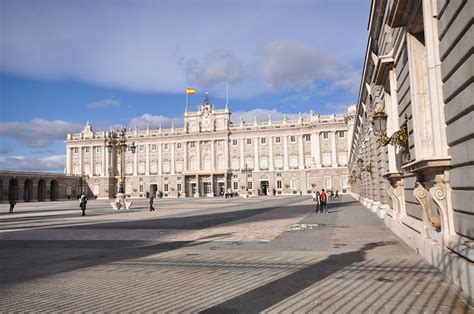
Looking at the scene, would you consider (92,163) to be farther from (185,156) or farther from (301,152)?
(301,152)

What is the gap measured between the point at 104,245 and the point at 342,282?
7.85 meters

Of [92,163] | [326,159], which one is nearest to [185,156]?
[92,163]

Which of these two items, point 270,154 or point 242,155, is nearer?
point 270,154

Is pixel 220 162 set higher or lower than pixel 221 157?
lower

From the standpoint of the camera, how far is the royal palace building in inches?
3071

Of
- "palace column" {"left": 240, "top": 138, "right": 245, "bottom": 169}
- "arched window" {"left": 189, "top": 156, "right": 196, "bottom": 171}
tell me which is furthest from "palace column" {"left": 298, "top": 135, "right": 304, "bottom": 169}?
"arched window" {"left": 189, "top": 156, "right": 196, "bottom": 171}

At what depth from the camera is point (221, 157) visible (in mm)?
85688

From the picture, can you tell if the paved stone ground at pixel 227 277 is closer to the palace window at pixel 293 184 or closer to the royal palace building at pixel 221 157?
the royal palace building at pixel 221 157

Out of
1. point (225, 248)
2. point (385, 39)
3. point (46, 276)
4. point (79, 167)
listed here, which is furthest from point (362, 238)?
point (79, 167)

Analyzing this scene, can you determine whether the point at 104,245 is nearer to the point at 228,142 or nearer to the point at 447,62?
the point at 447,62

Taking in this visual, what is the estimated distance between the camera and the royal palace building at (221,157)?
3071 inches

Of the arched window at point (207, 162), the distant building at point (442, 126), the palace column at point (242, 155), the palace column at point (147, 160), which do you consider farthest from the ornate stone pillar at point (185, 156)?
the distant building at point (442, 126)

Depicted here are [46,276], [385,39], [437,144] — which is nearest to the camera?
[437,144]

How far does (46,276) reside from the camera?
298 inches
